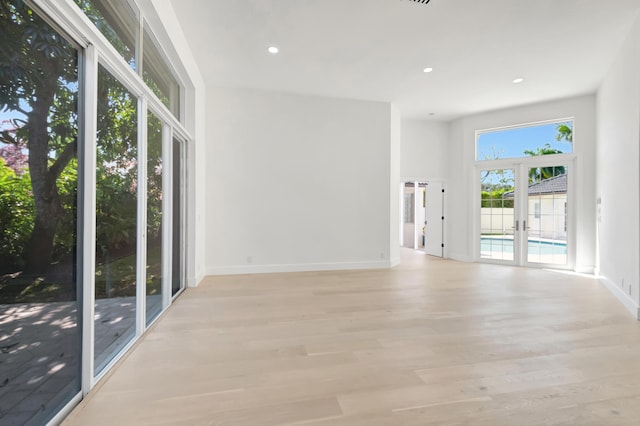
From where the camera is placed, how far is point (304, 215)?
5520 mm

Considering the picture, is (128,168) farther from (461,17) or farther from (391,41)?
(461,17)

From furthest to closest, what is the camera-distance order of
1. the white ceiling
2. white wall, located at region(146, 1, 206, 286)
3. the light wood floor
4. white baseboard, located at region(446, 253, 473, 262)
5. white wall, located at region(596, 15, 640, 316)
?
white baseboard, located at region(446, 253, 473, 262)
white wall, located at region(146, 1, 206, 286)
white wall, located at region(596, 15, 640, 316)
the white ceiling
the light wood floor

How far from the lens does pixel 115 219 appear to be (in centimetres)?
225

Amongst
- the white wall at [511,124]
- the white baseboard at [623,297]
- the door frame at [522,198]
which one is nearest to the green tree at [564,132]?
the white wall at [511,124]

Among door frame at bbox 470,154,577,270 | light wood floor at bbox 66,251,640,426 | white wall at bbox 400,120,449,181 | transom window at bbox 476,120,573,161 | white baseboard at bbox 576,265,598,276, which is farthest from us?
white wall at bbox 400,120,449,181

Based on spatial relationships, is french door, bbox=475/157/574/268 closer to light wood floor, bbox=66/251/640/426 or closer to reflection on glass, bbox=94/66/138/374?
light wood floor, bbox=66/251/640/426

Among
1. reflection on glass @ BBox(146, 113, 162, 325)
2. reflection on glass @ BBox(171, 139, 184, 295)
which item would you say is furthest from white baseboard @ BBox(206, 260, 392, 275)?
reflection on glass @ BBox(146, 113, 162, 325)

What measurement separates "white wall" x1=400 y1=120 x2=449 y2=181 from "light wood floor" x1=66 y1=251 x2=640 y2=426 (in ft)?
12.6

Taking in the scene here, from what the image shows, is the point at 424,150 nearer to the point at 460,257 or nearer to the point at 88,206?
the point at 460,257

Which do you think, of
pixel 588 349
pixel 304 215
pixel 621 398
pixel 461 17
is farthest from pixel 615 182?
pixel 304 215

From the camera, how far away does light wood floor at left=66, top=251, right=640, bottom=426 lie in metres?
1.66

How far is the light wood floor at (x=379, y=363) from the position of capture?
1661mm

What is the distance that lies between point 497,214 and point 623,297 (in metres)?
3.03

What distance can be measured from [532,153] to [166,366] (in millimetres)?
7362
